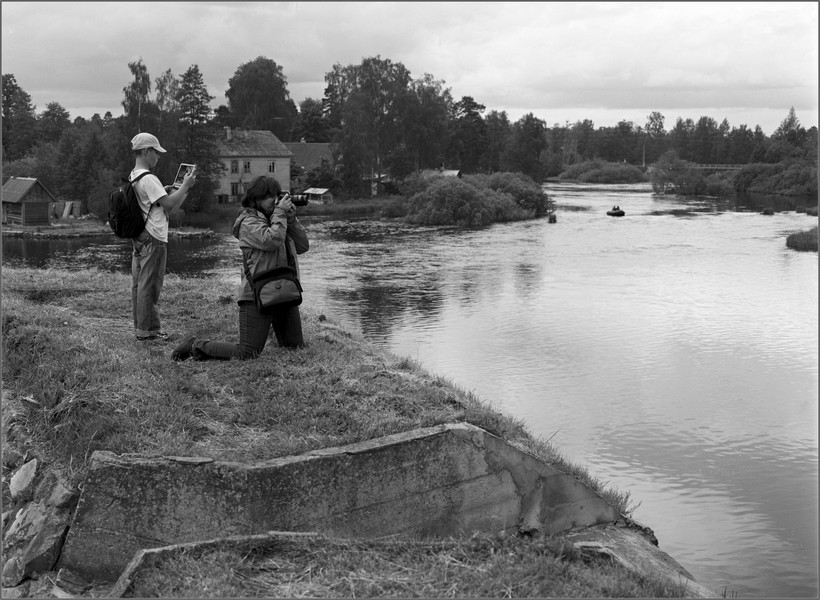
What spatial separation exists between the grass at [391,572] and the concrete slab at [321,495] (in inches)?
14.7

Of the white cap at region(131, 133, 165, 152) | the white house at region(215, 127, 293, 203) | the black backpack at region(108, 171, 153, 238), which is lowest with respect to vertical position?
the black backpack at region(108, 171, 153, 238)

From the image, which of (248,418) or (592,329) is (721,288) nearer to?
(592,329)

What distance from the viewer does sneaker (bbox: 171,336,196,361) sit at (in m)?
8.05

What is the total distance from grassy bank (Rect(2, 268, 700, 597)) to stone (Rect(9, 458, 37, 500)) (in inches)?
4.4

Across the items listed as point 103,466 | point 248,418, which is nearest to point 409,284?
point 248,418

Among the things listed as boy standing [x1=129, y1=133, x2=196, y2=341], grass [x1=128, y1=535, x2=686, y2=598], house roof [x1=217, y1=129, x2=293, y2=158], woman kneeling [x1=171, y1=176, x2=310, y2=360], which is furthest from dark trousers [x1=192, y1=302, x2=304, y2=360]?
house roof [x1=217, y1=129, x2=293, y2=158]

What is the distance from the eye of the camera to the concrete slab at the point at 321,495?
5.25 metres

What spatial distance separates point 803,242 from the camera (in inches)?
1318

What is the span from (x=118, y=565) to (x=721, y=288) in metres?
21.4

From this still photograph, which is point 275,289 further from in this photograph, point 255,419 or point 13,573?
point 13,573

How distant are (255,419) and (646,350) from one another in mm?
11597

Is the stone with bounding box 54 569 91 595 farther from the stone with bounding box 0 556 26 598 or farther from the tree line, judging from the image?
the tree line

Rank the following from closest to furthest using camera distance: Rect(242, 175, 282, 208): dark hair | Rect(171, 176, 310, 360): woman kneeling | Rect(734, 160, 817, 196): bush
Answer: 1. Rect(171, 176, 310, 360): woman kneeling
2. Rect(242, 175, 282, 208): dark hair
3. Rect(734, 160, 817, 196): bush

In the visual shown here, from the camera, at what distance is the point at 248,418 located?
6738 millimetres
